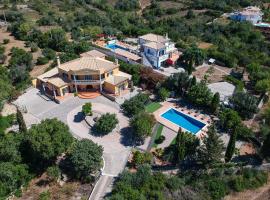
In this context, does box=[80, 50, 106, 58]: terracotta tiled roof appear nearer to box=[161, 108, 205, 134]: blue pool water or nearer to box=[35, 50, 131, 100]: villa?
box=[35, 50, 131, 100]: villa

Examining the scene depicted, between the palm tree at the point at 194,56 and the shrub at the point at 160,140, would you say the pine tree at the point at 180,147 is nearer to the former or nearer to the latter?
the shrub at the point at 160,140

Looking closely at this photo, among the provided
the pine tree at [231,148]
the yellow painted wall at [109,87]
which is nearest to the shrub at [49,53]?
the yellow painted wall at [109,87]

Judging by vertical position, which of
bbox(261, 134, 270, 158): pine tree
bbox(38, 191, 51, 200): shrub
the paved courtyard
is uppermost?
bbox(261, 134, 270, 158): pine tree

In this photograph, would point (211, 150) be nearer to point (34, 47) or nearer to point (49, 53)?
point (49, 53)

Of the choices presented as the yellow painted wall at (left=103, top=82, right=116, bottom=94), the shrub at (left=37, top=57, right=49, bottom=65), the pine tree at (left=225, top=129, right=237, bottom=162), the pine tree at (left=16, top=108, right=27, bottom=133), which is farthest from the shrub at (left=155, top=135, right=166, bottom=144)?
the shrub at (left=37, top=57, right=49, bottom=65)

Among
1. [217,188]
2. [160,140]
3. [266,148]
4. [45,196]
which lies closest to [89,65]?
[160,140]
